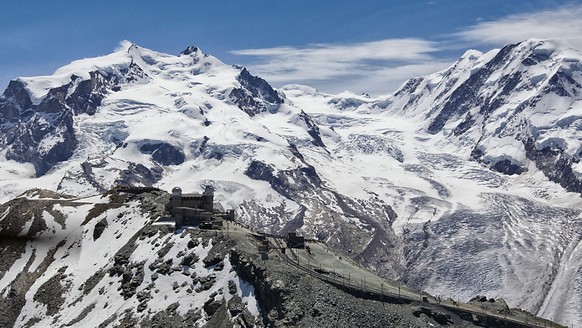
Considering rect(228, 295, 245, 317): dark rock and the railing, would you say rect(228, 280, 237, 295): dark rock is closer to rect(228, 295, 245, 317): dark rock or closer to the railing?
rect(228, 295, 245, 317): dark rock

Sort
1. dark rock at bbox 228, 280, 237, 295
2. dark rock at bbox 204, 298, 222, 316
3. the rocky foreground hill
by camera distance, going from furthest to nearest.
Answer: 1. dark rock at bbox 228, 280, 237, 295
2. dark rock at bbox 204, 298, 222, 316
3. the rocky foreground hill

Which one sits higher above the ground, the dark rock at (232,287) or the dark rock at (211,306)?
the dark rock at (232,287)

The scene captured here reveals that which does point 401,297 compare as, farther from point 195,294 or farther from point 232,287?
point 195,294

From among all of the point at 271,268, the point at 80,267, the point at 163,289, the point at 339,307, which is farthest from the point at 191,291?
the point at 80,267

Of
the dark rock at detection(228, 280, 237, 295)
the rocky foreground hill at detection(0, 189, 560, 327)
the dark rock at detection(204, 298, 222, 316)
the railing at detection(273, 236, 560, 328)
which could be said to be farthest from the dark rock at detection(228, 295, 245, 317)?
the railing at detection(273, 236, 560, 328)

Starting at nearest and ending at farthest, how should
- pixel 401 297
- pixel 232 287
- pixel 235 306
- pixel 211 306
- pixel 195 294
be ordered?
pixel 235 306 → pixel 211 306 → pixel 401 297 → pixel 232 287 → pixel 195 294

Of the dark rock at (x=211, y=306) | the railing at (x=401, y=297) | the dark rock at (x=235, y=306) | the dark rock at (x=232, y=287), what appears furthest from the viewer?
the dark rock at (x=232, y=287)

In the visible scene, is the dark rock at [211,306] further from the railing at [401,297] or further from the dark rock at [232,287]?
the railing at [401,297]

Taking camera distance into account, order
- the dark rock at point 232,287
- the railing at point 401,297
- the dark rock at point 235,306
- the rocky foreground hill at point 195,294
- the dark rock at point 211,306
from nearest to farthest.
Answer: the rocky foreground hill at point 195,294 < the dark rock at point 235,306 < the dark rock at point 211,306 < the railing at point 401,297 < the dark rock at point 232,287

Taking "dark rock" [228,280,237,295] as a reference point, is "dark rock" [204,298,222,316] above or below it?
below

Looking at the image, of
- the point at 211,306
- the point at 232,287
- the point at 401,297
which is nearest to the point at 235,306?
the point at 211,306

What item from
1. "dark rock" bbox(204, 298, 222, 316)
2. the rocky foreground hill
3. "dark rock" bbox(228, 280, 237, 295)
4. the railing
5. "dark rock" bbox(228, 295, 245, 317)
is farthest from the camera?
"dark rock" bbox(228, 280, 237, 295)

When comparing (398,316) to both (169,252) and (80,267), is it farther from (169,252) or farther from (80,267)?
(80,267)

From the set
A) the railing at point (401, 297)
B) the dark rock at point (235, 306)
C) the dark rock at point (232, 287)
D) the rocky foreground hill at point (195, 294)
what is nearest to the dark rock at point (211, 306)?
the rocky foreground hill at point (195, 294)
